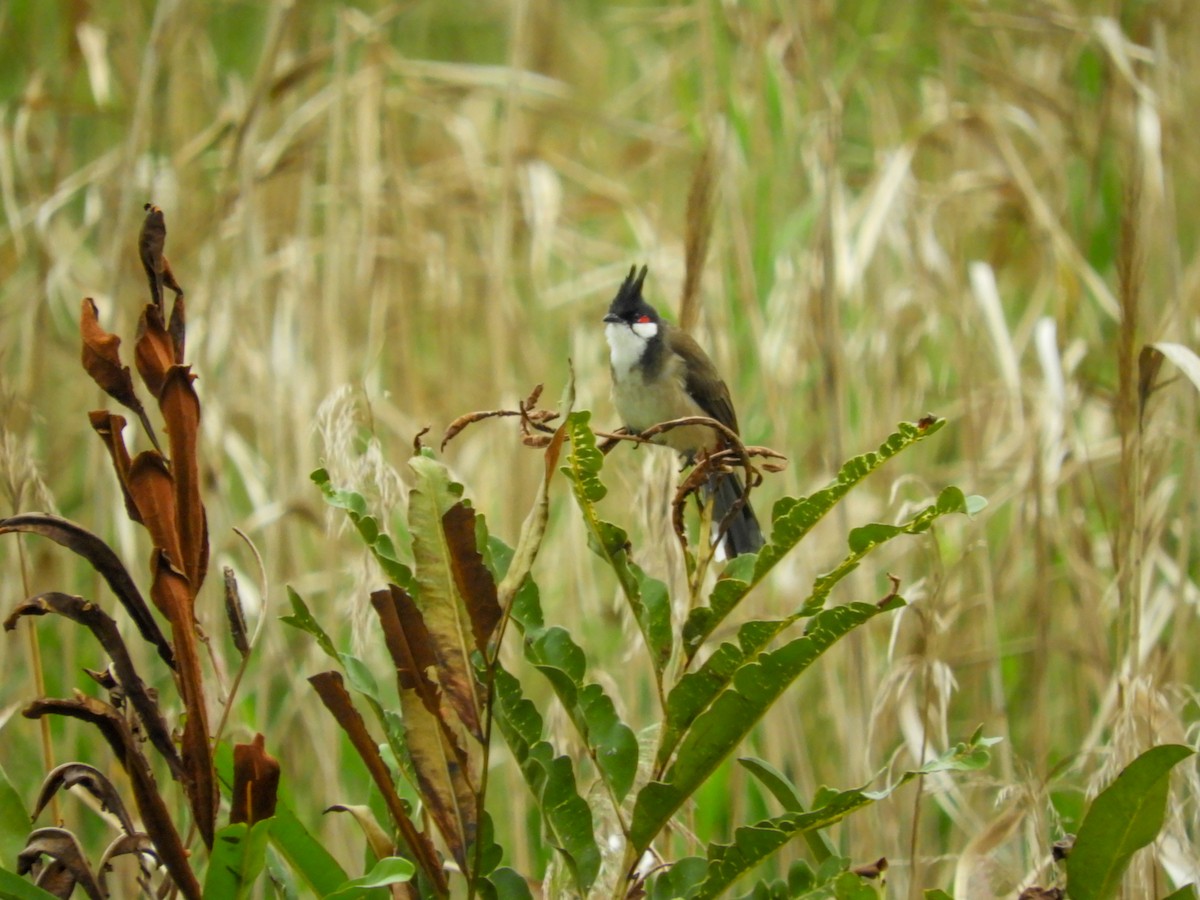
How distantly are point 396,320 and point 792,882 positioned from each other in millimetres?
2323

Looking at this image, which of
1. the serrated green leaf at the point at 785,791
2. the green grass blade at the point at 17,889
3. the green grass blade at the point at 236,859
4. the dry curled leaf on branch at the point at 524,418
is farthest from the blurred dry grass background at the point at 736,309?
the green grass blade at the point at 17,889

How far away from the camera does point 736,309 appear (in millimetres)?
2742

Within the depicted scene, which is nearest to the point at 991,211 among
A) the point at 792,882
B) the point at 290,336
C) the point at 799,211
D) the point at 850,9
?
the point at 799,211

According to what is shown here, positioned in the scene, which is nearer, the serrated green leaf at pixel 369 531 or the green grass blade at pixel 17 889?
the green grass blade at pixel 17 889

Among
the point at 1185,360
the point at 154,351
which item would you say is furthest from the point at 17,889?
the point at 1185,360

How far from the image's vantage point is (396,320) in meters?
3.11

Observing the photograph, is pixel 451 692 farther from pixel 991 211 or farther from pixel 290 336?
pixel 991 211

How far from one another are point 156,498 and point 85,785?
23 cm

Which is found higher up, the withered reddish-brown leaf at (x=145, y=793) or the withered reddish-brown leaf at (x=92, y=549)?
the withered reddish-brown leaf at (x=92, y=549)

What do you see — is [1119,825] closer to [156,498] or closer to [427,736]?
[427,736]

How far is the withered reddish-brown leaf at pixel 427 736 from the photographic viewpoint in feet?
3.02

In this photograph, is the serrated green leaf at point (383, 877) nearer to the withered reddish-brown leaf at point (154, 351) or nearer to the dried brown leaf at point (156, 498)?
the dried brown leaf at point (156, 498)

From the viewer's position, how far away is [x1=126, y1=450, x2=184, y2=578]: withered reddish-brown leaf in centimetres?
91

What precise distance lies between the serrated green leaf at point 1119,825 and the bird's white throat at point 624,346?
166 centimetres
